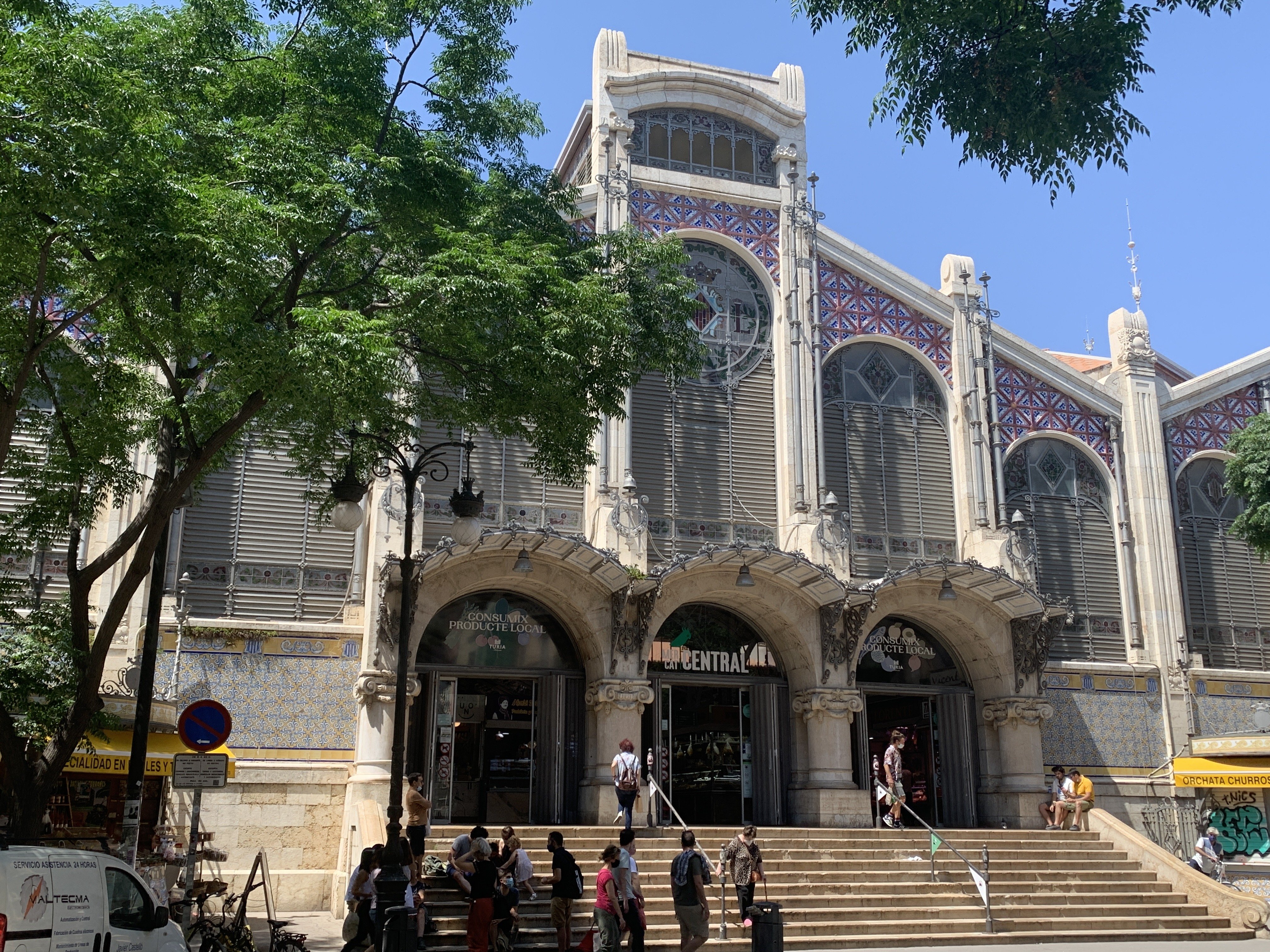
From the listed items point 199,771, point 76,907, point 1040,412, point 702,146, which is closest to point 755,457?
point 1040,412

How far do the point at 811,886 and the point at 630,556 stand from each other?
21.0 feet

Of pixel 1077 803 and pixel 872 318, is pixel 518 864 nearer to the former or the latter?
pixel 1077 803

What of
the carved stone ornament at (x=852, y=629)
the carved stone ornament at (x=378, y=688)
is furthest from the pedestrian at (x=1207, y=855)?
the carved stone ornament at (x=378, y=688)

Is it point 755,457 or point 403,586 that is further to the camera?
point 755,457

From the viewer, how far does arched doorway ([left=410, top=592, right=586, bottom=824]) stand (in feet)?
69.4

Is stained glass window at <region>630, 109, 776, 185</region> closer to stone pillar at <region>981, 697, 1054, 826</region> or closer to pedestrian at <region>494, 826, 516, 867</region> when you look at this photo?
stone pillar at <region>981, 697, 1054, 826</region>

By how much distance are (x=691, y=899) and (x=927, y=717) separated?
38.5 feet

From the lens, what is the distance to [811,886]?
17.8 metres

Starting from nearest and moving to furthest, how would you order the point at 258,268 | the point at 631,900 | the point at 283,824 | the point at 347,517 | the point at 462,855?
1. the point at 258,268
2. the point at 347,517
3. the point at 631,900
4. the point at 462,855
5. the point at 283,824

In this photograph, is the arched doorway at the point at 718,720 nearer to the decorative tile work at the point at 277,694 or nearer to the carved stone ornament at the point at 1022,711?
the carved stone ornament at the point at 1022,711

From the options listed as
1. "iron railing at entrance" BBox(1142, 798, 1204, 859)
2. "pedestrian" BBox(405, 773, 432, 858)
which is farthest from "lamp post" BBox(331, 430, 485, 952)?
"iron railing at entrance" BBox(1142, 798, 1204, 859)

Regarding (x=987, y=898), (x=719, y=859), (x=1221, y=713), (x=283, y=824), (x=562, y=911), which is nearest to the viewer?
(x=562, y=911)

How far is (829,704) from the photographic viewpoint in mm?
22000

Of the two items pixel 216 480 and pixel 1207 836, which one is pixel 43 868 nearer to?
pixel 216 480
